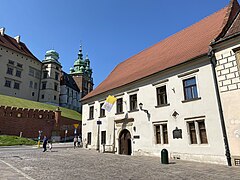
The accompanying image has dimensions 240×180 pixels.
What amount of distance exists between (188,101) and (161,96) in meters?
2.65

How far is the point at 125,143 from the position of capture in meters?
18.1

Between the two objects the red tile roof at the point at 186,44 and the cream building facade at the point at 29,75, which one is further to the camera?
the cream building facade at the point at 29,75

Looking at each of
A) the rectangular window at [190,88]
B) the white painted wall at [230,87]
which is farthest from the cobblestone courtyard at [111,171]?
the rectangular window at [190,88]

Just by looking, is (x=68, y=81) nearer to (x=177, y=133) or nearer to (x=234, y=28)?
(x=177, y=133)

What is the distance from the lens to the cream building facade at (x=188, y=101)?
11.1 m

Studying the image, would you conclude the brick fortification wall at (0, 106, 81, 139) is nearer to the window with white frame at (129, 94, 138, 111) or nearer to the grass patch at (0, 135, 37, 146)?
the grass patch at (0, 135, 37, 146)

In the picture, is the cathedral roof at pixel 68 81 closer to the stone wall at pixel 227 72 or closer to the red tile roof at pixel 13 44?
the red tile roof at pixel 13 44

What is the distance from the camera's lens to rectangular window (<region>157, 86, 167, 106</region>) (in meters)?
15.0

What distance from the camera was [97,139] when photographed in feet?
69.2

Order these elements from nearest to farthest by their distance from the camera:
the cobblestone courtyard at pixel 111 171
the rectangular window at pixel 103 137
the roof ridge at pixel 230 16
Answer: the cobblestone courtyard at pixel 111 171 → the roof ridge at pixel 230 16 → the rectangular window at pixel 103 137

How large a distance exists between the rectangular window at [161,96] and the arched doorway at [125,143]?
4741mm

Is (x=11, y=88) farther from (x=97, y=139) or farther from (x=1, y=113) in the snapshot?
(x=97, y=139)

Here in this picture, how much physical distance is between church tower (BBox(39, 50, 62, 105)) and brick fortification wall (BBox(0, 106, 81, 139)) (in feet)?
57.6

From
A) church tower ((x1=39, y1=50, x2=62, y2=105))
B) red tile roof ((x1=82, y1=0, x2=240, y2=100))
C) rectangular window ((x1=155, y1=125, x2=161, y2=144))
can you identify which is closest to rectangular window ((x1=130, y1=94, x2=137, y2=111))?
red tile roof ((x1=82, y1=0, x2=240, y2=100))
